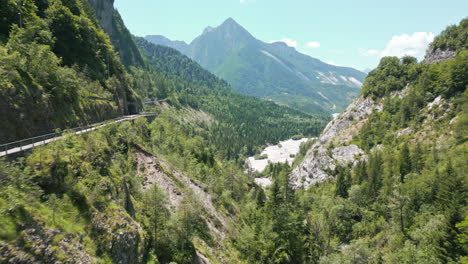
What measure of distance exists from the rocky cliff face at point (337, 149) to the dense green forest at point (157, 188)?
13.0 m

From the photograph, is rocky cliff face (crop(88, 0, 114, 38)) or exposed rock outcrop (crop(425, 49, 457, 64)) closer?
exposed rock outcrop (crop(425, 49, 457, 64))

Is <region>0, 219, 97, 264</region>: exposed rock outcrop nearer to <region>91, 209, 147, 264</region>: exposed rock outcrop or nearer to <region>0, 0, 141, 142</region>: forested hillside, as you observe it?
<region>91, 209, 147, 264</region>: exposed rock outcrop

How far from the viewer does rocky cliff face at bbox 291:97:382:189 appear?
4951 inches

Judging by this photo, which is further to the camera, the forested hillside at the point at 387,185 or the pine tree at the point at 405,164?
the pine tree at the point at 405,164

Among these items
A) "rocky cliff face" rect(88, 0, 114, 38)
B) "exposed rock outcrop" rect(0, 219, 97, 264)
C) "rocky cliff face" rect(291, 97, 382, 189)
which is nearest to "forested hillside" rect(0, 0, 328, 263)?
"exposed rock outcrop" rect(0, 219, 97, 264)

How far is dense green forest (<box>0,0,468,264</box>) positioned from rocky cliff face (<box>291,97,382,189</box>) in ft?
42.5

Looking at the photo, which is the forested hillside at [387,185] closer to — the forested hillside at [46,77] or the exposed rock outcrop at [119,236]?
the exposed rock outcrop at [119,236]

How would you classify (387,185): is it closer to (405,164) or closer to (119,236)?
(405,164)

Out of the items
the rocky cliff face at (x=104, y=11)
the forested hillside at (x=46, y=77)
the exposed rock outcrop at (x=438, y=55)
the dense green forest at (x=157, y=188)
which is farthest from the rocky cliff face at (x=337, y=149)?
the rocky cliff face at (x=104, y=11)

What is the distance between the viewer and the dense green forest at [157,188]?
19719mm

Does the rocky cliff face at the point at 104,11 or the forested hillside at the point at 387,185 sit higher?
the rocky cliff face at the point at 104,11

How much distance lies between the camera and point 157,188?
106 feet

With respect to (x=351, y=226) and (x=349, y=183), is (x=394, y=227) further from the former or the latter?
(x=349, y=183)

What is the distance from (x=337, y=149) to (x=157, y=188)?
4744 inches
